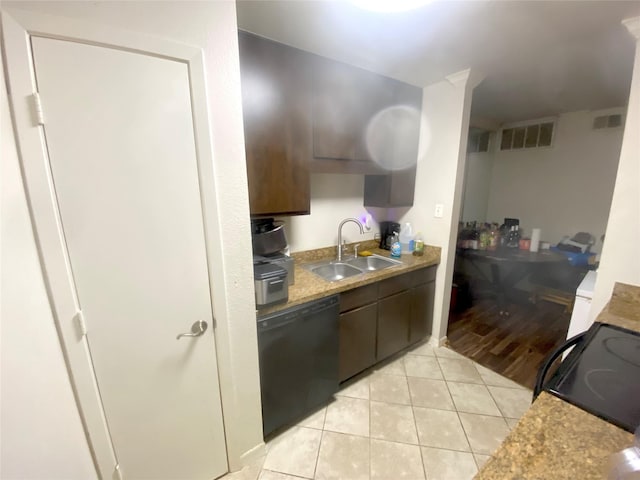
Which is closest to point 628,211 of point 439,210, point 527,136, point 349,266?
point 439,210

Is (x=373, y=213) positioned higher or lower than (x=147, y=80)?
lower

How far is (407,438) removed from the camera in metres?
1.57

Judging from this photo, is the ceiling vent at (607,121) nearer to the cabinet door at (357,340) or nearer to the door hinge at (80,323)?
the cabinet door at (357,340)

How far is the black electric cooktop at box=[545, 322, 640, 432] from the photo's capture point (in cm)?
67

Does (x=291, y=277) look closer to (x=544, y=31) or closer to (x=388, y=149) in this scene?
(x=388, y=149)

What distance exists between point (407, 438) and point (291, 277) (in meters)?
1.20

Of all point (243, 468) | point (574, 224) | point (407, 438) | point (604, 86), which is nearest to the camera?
point (243, 468)

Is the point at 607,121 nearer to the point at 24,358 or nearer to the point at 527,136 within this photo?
the point at 527,136

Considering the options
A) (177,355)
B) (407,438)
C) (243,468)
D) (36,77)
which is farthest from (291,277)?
(36,77)

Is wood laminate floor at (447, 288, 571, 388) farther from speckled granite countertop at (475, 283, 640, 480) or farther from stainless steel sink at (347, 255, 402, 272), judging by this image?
speckled granite countertop at (475, 283, 640, 480)

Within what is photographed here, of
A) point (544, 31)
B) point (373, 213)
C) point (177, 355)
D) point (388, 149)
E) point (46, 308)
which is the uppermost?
point (544, 31)

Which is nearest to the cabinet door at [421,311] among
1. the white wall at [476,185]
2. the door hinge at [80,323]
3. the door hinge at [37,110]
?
the white wall at [476,185]

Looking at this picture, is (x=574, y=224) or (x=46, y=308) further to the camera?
(x=574, y=224)

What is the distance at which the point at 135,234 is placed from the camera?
3.18ft
